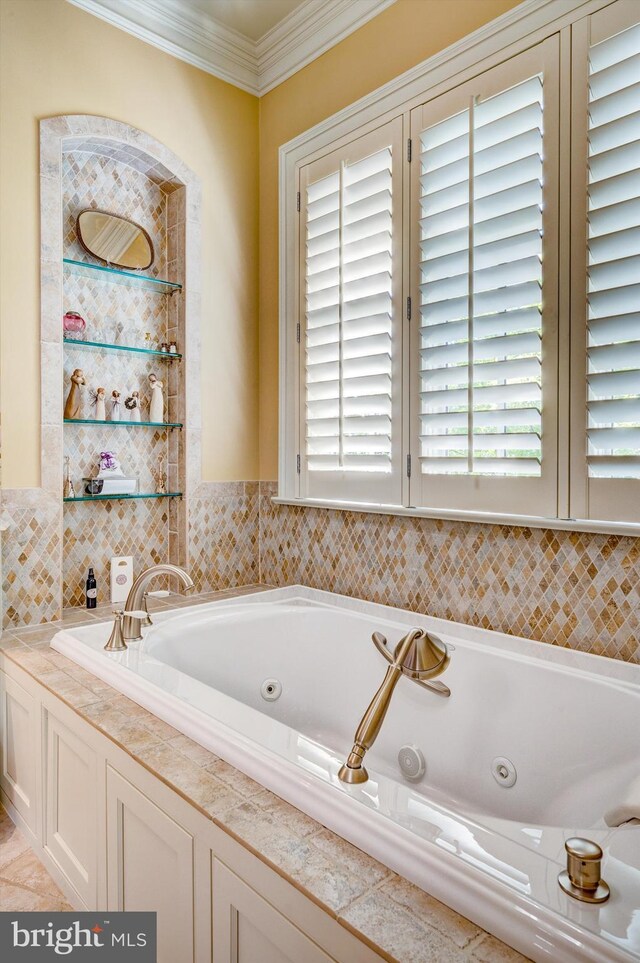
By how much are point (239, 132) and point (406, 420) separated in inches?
67.8

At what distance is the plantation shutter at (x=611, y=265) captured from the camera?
1611mm

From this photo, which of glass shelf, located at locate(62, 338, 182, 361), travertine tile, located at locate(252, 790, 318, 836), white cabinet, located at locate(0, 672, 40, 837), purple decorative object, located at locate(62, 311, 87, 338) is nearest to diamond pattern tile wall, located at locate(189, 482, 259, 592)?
glass shelf, located at locate(62, 338, 182, 361)

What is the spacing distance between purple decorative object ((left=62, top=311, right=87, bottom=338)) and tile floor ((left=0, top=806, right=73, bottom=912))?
1.75m

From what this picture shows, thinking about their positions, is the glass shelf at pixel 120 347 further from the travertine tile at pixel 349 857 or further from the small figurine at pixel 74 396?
the travertine tile at pixel 349 857

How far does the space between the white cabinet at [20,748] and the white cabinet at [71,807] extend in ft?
0.30

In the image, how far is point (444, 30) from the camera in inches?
82.2

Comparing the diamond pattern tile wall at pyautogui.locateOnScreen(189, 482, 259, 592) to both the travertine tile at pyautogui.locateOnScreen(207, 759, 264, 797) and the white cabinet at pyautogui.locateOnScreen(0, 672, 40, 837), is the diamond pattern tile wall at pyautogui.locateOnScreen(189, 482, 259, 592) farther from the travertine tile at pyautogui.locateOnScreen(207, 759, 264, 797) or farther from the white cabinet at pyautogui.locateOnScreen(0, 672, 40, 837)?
the travertine tile at pyautogui.locateOnScreen(207, 759, 264, 797)

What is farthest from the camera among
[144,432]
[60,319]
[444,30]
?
[144,432]

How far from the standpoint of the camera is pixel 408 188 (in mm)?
2172

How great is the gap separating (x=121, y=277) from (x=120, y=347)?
32cm

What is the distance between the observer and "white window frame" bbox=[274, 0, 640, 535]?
1.75 metres

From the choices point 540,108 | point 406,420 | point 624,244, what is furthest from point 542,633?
point 540,108

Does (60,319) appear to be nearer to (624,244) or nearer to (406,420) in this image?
(406,420)

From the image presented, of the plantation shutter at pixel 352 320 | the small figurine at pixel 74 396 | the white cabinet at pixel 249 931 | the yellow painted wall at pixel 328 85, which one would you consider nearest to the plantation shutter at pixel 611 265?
the yellow painted wall at pixel 328 85
